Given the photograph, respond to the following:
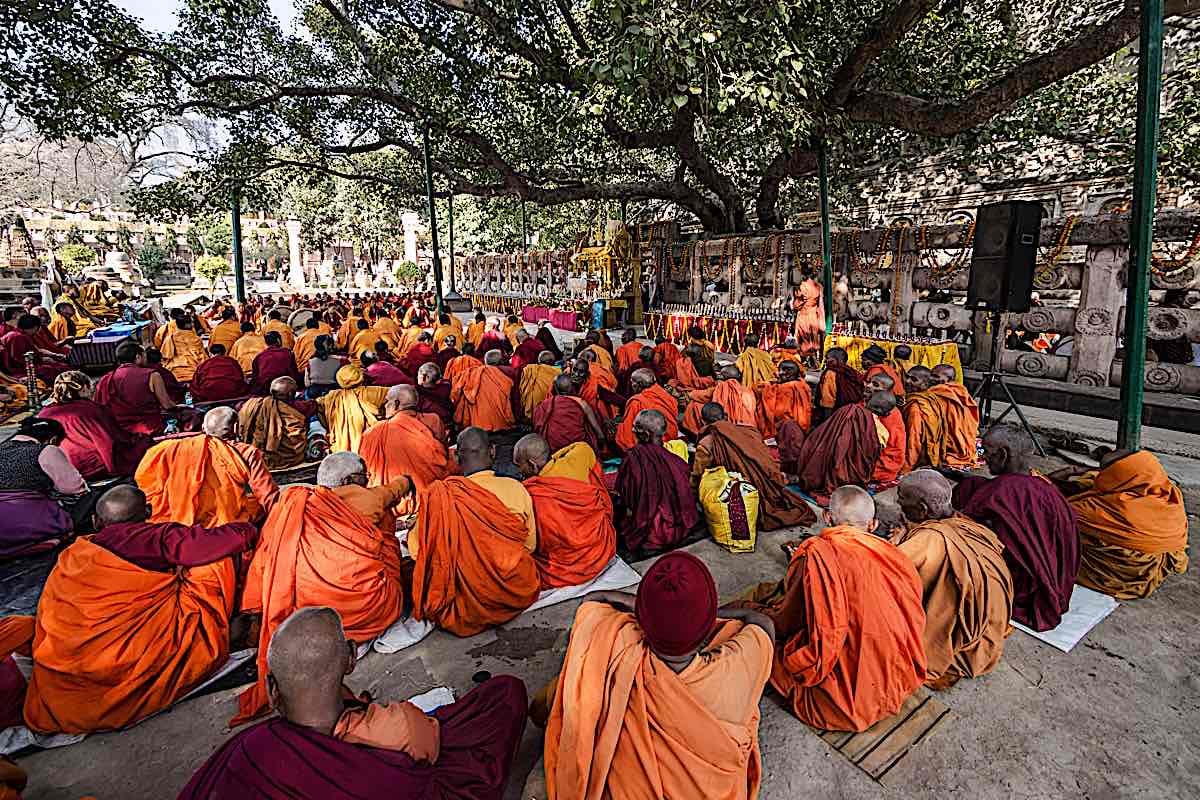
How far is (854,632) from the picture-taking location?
9.55 feet

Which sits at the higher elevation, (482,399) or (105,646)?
(482,399)

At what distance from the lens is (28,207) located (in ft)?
219

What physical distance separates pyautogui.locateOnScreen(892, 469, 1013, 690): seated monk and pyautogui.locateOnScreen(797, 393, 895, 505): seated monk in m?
2.62

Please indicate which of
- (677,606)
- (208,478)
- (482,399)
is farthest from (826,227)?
(677,606)

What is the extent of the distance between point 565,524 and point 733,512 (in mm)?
1424

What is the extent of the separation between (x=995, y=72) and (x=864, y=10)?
3.80 meters

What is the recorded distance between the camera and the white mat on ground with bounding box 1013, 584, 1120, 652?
3701mm

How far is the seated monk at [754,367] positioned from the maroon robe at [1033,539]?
5111mm

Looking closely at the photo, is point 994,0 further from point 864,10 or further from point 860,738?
point 860,738

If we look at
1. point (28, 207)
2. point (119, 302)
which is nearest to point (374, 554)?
point (119, 302)

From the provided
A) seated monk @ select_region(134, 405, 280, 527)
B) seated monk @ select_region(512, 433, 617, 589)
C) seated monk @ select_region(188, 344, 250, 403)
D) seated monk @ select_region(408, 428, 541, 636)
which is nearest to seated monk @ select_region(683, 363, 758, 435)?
seated monk @ select_region(512, 433, 617, 589)

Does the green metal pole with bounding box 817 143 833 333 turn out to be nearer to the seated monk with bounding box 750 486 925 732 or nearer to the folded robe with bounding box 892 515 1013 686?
the folded robe with bounding box 892 515 1013 686

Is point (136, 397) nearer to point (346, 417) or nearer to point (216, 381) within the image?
point (216, 381)

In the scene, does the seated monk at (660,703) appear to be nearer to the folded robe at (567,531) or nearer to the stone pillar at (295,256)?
the folded robe at (567,531)
